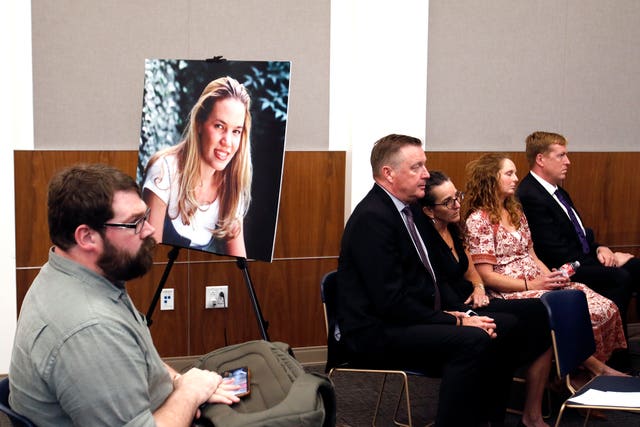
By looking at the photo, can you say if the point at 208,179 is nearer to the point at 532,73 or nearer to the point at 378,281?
the point at 378,281

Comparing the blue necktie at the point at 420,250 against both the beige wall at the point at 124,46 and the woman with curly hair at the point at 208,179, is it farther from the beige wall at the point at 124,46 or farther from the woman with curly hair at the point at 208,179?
the beige wall at the point at 124,46

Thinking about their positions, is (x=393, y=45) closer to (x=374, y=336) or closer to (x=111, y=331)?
(x=374, y=336)

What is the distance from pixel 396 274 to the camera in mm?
3533

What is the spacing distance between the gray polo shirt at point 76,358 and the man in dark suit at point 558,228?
3.33 meters

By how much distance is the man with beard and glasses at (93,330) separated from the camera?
6.44ft

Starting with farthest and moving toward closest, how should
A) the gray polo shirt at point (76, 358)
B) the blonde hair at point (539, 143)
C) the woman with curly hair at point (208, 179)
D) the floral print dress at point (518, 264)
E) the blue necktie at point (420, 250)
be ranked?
the blonde hair at point (539, 143), the floral print dress at point (518, 264), the woman with curly hair at point (208, 179), the blue necktie at point (420, 250), the gray polo shirt at point (76, 358)

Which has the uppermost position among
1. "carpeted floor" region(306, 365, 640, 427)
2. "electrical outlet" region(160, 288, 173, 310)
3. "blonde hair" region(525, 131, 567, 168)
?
"blonde hair" region(525, 131, 567, 168)

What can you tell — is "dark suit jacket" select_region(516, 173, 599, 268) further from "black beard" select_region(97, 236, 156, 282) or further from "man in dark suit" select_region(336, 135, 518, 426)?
"black beard" select_region(97, 236, 156, 282)

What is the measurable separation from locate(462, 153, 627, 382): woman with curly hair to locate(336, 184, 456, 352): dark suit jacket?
0.83 m

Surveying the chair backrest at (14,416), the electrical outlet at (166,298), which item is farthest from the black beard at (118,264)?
the electrical outlet at (166,298)

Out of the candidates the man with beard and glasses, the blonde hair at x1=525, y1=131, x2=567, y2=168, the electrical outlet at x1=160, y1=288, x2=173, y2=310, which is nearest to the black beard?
the man with beard and glasses

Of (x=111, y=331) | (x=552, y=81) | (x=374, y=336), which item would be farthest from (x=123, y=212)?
(x=552, y=81)

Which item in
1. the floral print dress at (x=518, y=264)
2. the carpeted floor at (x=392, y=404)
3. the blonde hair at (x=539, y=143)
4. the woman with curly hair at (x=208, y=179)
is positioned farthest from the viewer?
the blonde hair at (x=539, y=143)

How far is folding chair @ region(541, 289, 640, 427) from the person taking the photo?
3299 millimetres
